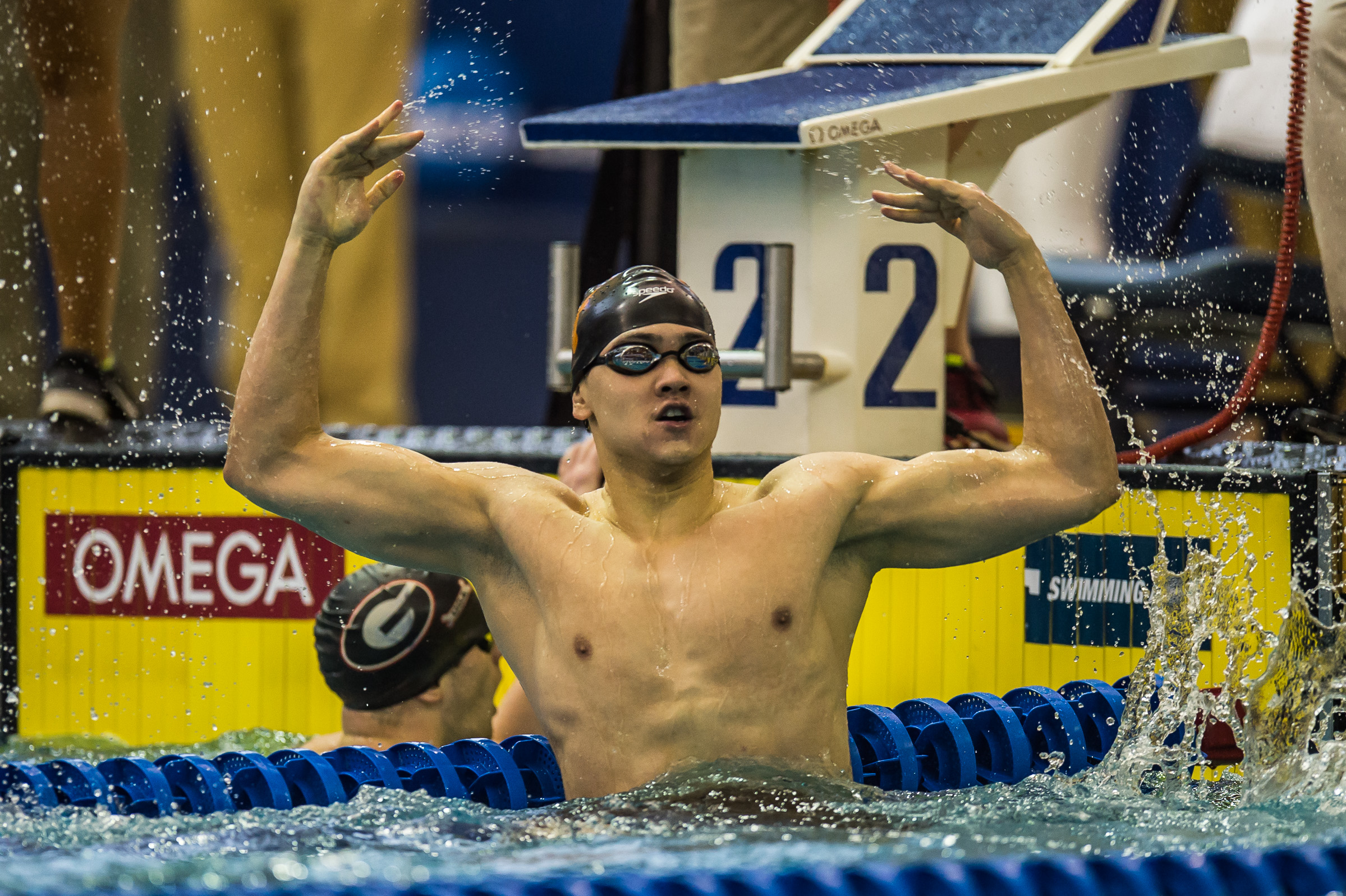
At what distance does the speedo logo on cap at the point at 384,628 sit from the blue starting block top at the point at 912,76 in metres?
1.02

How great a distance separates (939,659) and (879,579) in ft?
0.68

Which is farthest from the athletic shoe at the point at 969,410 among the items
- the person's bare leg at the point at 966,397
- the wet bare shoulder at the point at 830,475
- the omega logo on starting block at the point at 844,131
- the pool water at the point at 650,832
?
the pool water at the point at 650,832

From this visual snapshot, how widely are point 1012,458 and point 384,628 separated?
1296 millimetres

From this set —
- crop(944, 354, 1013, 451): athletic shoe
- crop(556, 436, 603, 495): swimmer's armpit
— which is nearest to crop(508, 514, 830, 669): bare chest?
crop(556, 436, 603, 495): swimmer's armpit

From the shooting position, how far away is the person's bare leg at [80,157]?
3.91 m

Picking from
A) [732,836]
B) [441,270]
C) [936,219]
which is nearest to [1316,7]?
[936,219]

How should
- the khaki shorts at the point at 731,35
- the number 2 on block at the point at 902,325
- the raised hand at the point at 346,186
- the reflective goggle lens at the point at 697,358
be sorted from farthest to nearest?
the khaki shorts at the point at 731,35 → the number 2 on block at the point at 902,325 → the reflective goggle lens at the point at 697,358 → the raised hand at the point at 346,186

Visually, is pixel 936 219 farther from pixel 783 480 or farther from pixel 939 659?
pixel 939 659

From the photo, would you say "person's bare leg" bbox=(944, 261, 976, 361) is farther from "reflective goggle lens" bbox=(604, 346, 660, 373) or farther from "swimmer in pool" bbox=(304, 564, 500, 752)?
"reflective goggle lens" bbox=(604, 346, 660, 373)

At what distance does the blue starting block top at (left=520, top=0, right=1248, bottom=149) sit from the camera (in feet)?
10.9

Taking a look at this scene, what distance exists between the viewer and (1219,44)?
357 centimetres

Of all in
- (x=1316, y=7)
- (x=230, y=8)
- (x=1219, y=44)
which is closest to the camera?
(x=1316, y=7)

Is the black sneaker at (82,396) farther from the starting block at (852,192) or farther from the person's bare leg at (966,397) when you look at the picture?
the person's bare leg at (966,397)

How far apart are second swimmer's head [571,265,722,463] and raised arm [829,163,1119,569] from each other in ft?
0.83
